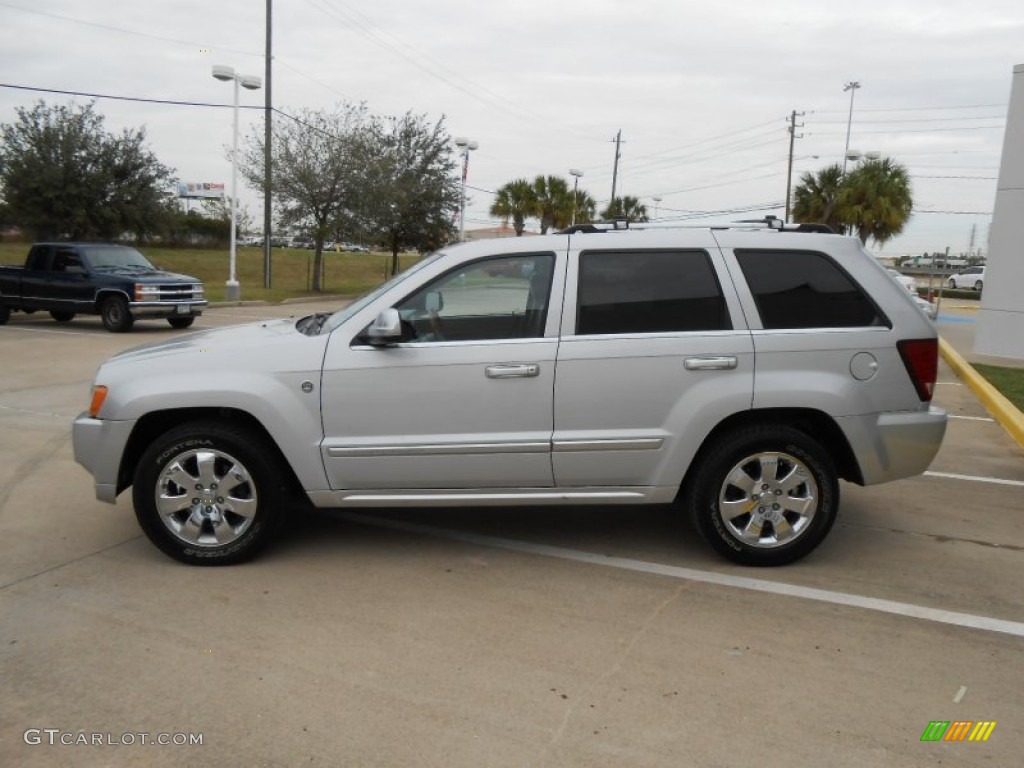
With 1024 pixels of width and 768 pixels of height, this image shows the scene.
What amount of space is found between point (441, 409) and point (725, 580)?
1.75 meters

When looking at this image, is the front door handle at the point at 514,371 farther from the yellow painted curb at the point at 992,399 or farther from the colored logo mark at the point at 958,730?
the yellow painted curb at the point at 992,399

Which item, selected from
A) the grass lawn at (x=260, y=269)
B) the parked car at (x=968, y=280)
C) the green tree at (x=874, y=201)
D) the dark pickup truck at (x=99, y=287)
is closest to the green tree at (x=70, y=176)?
the grass lawn at (x=260, y=269)

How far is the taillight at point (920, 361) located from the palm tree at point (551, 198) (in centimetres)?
4619

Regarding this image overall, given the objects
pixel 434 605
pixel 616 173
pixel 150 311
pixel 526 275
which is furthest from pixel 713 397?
pixel 616 173

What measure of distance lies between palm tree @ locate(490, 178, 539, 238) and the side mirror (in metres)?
46.2

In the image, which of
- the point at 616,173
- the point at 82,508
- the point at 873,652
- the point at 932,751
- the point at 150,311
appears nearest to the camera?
the point at 932,751

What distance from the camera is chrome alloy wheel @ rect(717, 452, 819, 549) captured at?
4.65m

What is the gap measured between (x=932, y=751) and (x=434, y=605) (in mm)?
2223

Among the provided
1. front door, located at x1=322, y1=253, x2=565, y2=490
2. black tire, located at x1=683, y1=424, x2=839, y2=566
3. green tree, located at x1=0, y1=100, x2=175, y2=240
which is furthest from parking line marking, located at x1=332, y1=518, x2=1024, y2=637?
green tree, located at x1=0, y1=100, x2=175, y2=240

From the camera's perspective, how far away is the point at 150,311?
659 inches

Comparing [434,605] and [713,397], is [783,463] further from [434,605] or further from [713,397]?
[434,605]

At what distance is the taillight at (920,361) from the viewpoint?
184 inches

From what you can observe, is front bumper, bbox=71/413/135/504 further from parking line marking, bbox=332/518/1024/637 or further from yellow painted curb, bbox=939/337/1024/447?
yellow painted curb, bbox=939/337/1024/447

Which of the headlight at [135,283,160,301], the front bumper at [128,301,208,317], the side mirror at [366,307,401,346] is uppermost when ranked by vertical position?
the side mirror at [366,307,401,346]
